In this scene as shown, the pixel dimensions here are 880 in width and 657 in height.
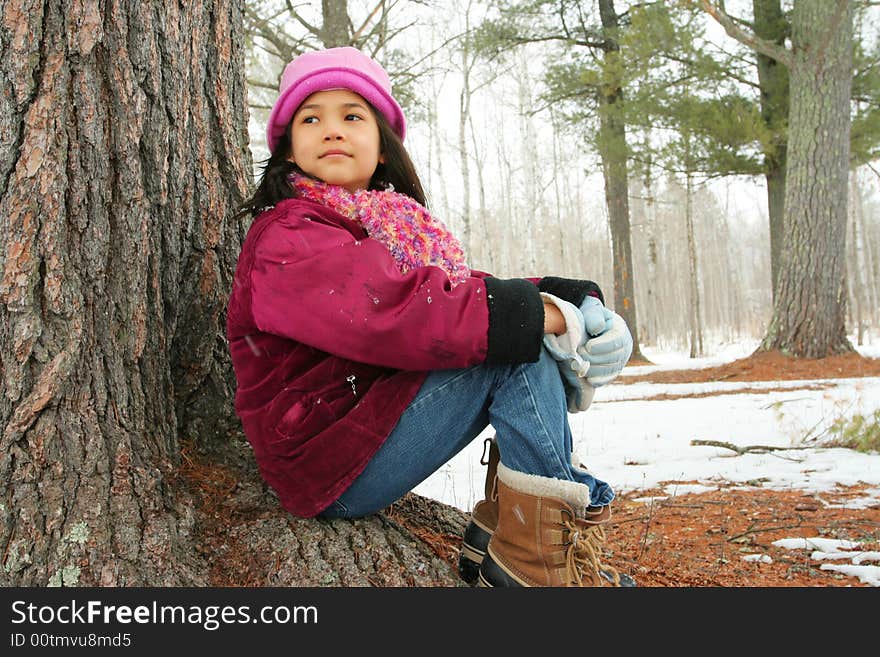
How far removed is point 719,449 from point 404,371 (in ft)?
8.92

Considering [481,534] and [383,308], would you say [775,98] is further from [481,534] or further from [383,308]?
[383,308]

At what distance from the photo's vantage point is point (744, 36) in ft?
22.4

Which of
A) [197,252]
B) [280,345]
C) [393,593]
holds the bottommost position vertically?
[393,593]

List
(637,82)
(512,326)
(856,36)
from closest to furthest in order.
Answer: (512,326), (856,36), (637,82)

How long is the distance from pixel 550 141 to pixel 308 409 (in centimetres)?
2527

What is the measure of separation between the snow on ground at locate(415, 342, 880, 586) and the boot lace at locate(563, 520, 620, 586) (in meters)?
0.30

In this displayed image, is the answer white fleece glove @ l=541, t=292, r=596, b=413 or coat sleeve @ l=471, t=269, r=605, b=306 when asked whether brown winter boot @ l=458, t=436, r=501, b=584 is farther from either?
coat sleeve @ l=471, t=269, r=605, b=306

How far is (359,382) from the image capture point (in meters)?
1.54

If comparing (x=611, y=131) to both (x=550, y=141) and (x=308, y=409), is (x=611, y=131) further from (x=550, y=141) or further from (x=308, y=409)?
(x=550, y=141)

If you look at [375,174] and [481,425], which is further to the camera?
[375,174]

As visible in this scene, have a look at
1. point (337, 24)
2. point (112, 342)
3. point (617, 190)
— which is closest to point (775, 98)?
point (617, 190)

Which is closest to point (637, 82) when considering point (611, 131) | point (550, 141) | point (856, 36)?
point (611, 131)

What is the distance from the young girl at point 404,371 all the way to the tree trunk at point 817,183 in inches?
267

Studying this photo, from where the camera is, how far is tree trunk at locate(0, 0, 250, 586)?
141cm
